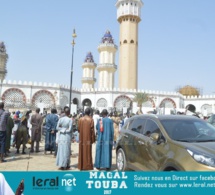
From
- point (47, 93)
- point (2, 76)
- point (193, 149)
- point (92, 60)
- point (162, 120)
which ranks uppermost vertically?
point (92, 60)

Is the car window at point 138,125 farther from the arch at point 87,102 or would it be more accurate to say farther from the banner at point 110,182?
the arch at point 87,102

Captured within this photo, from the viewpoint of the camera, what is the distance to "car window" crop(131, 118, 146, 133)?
5.84 meters

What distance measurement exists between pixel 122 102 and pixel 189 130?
39620mm

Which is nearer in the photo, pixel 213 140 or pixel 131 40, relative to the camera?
pixel 213 140

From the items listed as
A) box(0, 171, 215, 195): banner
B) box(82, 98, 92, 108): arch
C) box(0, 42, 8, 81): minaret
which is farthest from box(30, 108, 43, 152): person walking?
box(0, 42, 8, 81): minaret

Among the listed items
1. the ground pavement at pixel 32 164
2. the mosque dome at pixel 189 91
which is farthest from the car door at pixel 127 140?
the mosque dome at pixel 189 91

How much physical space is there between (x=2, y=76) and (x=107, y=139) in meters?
56.7

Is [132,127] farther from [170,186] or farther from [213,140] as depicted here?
[170,186]

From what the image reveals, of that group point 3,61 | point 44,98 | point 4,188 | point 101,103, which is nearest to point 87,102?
point 101,103

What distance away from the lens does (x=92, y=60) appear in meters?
61.8

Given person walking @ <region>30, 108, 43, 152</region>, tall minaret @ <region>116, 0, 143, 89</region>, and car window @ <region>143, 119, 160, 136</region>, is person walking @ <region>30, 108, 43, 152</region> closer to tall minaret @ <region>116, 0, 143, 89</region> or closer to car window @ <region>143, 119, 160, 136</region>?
car window @ <region>143, 119, 160, 136</region>

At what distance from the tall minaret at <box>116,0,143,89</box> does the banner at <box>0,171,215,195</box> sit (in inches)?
2017

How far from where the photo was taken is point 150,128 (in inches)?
212

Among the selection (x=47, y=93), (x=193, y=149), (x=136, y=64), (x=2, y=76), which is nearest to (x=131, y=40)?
(x=136, y=64)
